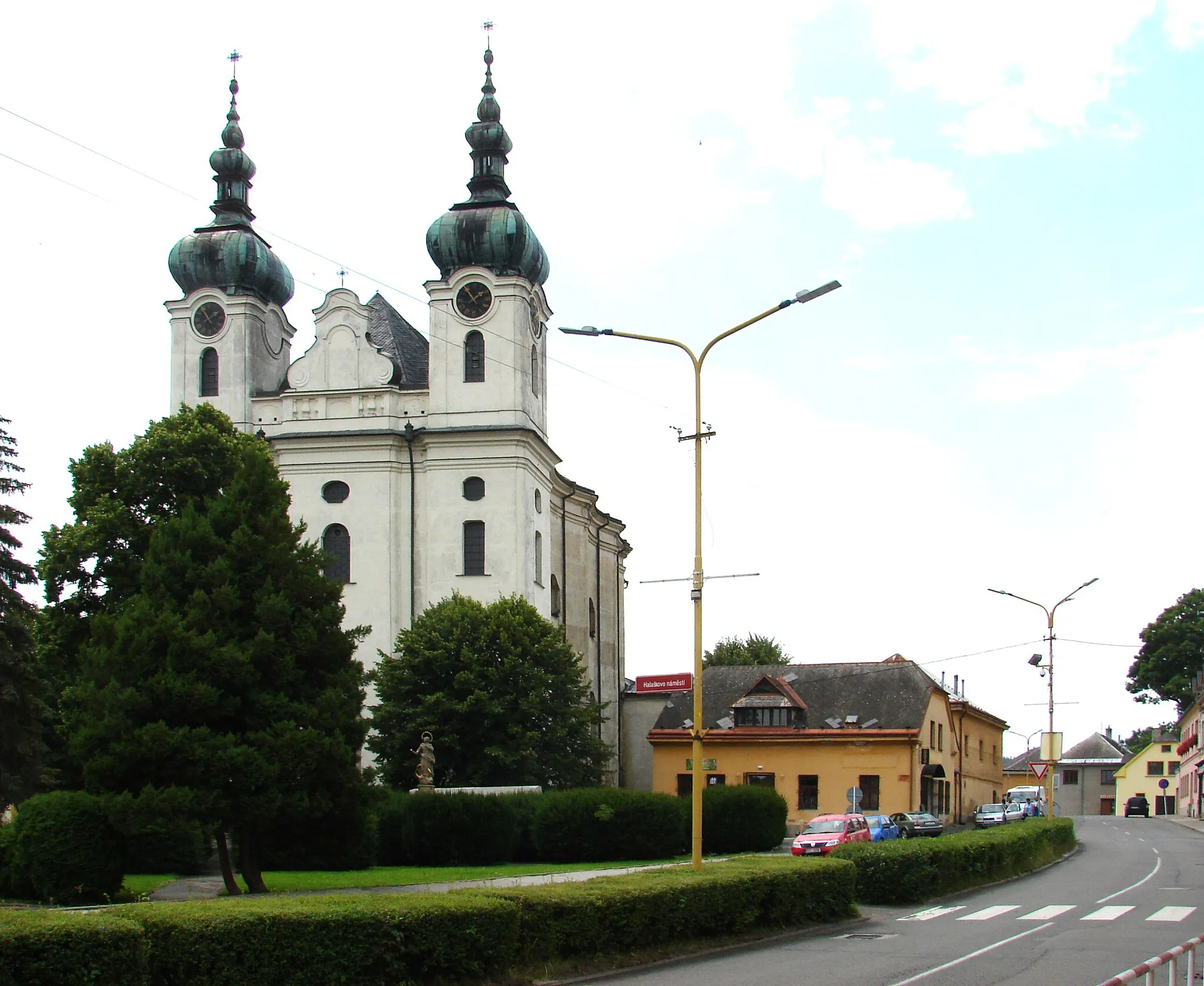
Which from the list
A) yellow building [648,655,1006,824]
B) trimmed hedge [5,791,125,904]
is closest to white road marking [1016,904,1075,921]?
trimmed hedge [5,791,125,904]

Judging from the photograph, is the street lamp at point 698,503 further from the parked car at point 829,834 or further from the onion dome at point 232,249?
the onion dome at point 232,249

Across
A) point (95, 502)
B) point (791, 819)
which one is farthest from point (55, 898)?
point (791, 819)

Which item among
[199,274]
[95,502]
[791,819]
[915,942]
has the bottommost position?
[791,819]

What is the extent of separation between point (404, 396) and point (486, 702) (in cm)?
1599

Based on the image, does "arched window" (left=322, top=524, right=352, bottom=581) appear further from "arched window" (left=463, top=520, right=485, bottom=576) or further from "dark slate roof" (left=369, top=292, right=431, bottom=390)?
"dark slate roof" (left=369, top=292, right=431, bottom=390)

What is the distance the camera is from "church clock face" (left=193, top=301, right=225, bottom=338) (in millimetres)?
57562

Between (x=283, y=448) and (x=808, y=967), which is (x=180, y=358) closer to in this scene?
(x=283, y=448)

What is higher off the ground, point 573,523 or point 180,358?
point 180,358

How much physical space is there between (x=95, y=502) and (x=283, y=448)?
13716mm

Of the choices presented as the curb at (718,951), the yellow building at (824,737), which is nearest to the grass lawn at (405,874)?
the curb at (718,951)

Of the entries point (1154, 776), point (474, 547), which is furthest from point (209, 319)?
point (1154, 776)

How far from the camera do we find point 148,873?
3375 cm

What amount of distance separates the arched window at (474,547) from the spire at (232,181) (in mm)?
16609

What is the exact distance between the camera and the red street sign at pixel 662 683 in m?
56.0
